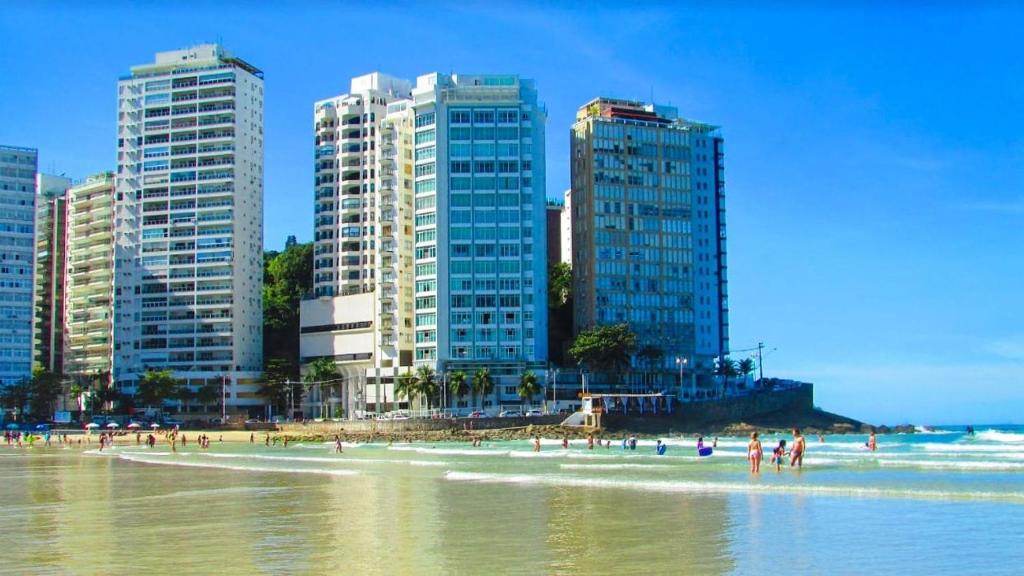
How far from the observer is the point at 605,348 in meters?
124

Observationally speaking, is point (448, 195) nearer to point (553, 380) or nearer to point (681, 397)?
point (553, 380)

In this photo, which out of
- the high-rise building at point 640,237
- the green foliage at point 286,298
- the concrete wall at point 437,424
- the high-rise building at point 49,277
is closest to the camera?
the concrete wall at point 437,424

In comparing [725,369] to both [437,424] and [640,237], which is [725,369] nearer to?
[640,237]

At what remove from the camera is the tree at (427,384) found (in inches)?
4648

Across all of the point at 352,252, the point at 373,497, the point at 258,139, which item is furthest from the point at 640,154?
the point at 373,497

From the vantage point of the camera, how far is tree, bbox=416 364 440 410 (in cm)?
11806

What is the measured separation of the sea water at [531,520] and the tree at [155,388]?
82.3 m

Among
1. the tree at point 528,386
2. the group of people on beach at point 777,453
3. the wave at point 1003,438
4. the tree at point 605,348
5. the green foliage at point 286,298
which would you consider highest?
the green foliage at point 286,298

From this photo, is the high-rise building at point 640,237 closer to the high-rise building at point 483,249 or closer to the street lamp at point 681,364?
the street lamp at point 681,364

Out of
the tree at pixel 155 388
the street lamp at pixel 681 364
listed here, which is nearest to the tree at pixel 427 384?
the street lamp at pixel 681 364

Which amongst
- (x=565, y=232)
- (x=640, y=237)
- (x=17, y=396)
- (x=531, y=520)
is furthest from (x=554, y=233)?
(x=531, y=520)

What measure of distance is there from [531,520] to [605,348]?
9513 centimetres

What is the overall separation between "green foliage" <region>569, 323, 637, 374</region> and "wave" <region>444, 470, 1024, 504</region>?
Answer: 78.9 metres

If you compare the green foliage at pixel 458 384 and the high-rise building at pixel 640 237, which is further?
the high-rise building at pixel 640 237
